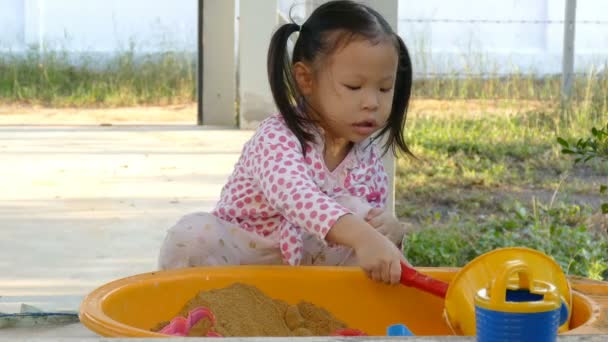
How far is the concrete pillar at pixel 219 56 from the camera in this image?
323 inches

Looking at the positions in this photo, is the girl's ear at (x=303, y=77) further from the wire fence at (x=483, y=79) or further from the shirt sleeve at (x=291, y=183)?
the wire fence at (x=483, y=79)

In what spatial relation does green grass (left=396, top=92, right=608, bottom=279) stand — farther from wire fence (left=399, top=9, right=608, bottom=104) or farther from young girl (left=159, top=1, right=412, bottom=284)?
young girl (left=159, top=1, right=412, bottom=284)

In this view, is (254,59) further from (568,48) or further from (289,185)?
(289,185)

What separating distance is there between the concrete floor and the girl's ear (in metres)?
0.86

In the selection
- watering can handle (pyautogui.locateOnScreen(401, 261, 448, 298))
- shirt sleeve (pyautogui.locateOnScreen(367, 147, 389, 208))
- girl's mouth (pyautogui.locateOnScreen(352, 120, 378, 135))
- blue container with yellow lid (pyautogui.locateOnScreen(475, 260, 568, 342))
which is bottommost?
watering can handle (pyautogui.locateOnScreen(401, 261, 448, 298))

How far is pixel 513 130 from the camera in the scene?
262 inches

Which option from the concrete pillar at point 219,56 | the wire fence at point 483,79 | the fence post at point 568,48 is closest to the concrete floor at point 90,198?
the concrete pillar at point 219,56

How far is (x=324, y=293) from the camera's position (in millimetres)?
2221

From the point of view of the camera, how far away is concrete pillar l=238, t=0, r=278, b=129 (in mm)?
7645

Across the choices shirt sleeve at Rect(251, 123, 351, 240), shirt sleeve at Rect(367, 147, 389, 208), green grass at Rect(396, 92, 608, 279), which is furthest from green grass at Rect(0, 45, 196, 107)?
shirt sleeve at Rect(251, 123, 351, 240)

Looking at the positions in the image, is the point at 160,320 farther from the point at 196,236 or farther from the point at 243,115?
the point at 243,115

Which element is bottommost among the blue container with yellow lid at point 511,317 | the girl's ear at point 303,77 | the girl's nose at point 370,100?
the blue container with yellow lid at point 511,317

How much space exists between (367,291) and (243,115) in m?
5.75

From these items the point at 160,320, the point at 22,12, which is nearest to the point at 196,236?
the point at 160,320
